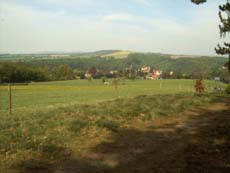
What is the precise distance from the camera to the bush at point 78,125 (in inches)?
347

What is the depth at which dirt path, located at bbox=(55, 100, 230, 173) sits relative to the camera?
5852 mm

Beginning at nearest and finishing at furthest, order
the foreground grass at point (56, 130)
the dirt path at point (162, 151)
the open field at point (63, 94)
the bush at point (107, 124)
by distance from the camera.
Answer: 1. the dirt path at point (162, 151)
2. the foreground grass at point (56, 130)
3. the bush at point (107, 124)
4. the open field at point (63, 94)

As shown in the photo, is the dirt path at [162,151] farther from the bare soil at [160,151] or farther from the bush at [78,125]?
the bush at [78,125]

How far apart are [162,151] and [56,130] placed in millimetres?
3091

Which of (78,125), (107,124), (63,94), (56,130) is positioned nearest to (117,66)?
(63,94)

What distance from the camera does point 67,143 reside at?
7621 mm

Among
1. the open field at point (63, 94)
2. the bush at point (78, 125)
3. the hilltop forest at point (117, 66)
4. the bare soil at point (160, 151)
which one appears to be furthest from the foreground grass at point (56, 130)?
the hilltop forest at point (117, 66)

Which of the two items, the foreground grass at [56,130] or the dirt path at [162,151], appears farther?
the foreground grass at [56,130]

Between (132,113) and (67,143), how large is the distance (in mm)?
4417

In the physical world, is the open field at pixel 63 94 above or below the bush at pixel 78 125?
below

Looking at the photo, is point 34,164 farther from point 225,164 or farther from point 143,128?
point 143,128

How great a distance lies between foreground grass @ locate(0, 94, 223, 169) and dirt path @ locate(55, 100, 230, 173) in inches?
20.9

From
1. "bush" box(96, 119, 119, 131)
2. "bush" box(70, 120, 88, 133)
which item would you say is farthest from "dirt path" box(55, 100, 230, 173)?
"bush" box(70, 120, 88, 133)

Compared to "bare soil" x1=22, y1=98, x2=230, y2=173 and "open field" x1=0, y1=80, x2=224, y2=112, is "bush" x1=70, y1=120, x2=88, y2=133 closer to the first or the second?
"bare soil" x1=22, y1=98, x2=230, y2=173
